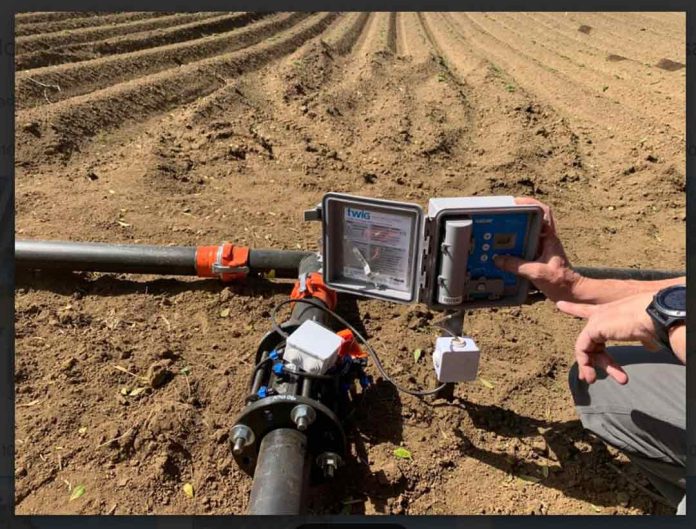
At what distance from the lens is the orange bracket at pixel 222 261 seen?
111 inches

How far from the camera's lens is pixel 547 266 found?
1.59 metres

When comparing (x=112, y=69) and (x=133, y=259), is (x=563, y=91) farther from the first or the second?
(x=133, y=259)

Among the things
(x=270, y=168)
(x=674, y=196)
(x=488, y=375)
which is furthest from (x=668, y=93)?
(x=488, y=375)

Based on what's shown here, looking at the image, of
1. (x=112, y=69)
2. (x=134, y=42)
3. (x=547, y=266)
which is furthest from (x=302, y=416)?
(x=134, y=42)

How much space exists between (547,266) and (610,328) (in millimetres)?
238

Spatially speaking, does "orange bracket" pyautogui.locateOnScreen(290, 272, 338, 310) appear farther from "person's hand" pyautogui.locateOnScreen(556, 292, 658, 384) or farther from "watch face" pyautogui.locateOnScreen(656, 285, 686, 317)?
"watch face" pyautogui.locateOnScreen(656, 285, 686, 317)

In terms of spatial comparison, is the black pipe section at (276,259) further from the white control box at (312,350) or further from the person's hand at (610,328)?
the person's hand at (610,328)

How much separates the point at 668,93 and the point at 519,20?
7055mm

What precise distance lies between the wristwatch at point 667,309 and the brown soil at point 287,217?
99cm

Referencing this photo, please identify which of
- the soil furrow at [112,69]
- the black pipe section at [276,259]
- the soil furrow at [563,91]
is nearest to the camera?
the black pipe section at [276,259]

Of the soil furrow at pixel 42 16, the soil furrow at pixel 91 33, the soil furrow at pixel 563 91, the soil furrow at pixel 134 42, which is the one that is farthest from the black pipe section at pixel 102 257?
the soil furrow at pixel 42 16

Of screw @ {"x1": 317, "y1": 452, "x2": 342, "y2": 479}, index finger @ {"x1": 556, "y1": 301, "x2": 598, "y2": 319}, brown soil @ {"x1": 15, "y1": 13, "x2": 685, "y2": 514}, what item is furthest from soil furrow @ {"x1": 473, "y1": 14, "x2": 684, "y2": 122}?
screw @ {"x1": 317, "y1": 452, "x2": 342, "y2": 479}

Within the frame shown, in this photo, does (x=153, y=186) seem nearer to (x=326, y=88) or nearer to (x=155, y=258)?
(x=155, y=258)

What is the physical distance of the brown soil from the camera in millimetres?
2123
